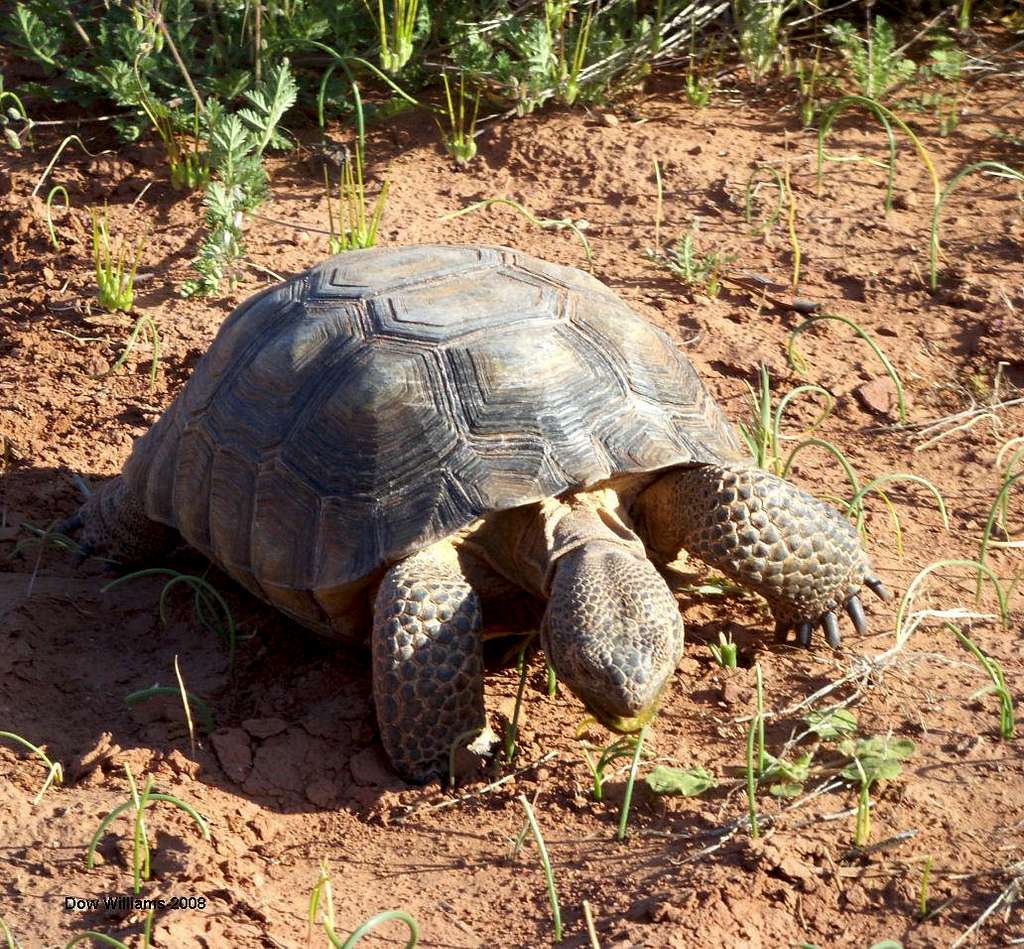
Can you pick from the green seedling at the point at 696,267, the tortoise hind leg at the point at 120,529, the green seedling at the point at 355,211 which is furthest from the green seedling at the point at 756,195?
the tortoise hind leg at the point at 120,529

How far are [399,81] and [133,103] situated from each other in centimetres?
151

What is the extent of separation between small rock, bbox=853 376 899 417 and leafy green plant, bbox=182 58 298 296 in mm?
3025

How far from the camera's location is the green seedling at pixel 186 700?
4266 millimetres

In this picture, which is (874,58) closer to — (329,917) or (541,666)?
(541,666)

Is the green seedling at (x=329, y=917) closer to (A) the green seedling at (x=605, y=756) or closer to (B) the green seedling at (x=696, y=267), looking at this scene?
(A) the green seedling at (x=605, y=756)

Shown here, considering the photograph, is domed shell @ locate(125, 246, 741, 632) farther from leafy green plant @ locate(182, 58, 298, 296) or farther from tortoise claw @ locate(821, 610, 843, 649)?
leafy green plant @ locate(182, 58, 298, 296)

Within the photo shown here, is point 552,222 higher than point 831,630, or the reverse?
point 552,222

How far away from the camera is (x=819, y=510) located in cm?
448

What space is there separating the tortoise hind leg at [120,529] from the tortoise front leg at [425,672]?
1.59 m

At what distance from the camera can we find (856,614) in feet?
14.8

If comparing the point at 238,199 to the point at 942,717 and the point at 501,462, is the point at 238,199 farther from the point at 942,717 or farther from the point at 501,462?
the point at 942,717

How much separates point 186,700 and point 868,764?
1997 mm

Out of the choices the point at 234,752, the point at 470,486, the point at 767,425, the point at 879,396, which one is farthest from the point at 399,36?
the point at 234,752

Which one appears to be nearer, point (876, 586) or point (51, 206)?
point (876, 586)
